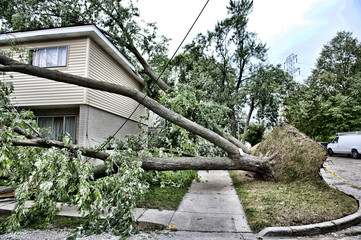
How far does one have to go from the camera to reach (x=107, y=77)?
9.92m

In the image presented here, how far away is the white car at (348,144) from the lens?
43.4ft

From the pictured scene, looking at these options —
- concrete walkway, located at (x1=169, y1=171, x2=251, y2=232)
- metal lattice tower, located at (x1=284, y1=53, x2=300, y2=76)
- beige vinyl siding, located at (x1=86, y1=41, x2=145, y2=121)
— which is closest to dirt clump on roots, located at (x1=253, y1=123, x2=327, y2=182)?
concrete walkway, located at (x1=169, y1=171, x2=251, y2=232)

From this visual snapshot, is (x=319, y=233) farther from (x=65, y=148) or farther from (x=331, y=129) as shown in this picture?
(x=331, y=129)

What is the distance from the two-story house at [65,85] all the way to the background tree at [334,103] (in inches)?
470

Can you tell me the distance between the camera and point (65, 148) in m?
3.66

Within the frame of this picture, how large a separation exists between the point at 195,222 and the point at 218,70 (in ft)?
39.5

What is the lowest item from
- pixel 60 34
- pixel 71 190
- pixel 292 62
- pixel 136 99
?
Answer: pixel 71 190

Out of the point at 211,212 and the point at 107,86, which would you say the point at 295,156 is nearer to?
the point at 211,212

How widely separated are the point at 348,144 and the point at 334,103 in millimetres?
4159

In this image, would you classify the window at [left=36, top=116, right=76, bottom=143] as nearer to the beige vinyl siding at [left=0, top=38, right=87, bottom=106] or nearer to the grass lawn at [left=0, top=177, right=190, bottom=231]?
the beige vinyl siding at [left=0, top=38, right=87, bottom=106]

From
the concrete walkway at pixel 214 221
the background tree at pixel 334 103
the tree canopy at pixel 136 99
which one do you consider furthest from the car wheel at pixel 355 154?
the concrete walkway at pixel 214 221

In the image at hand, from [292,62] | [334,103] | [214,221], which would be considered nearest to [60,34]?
[214,221]

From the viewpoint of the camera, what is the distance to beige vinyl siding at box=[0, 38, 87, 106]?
8305mm

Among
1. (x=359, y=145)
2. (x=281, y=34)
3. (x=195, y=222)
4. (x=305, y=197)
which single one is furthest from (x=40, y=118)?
(x=359, y=145)
